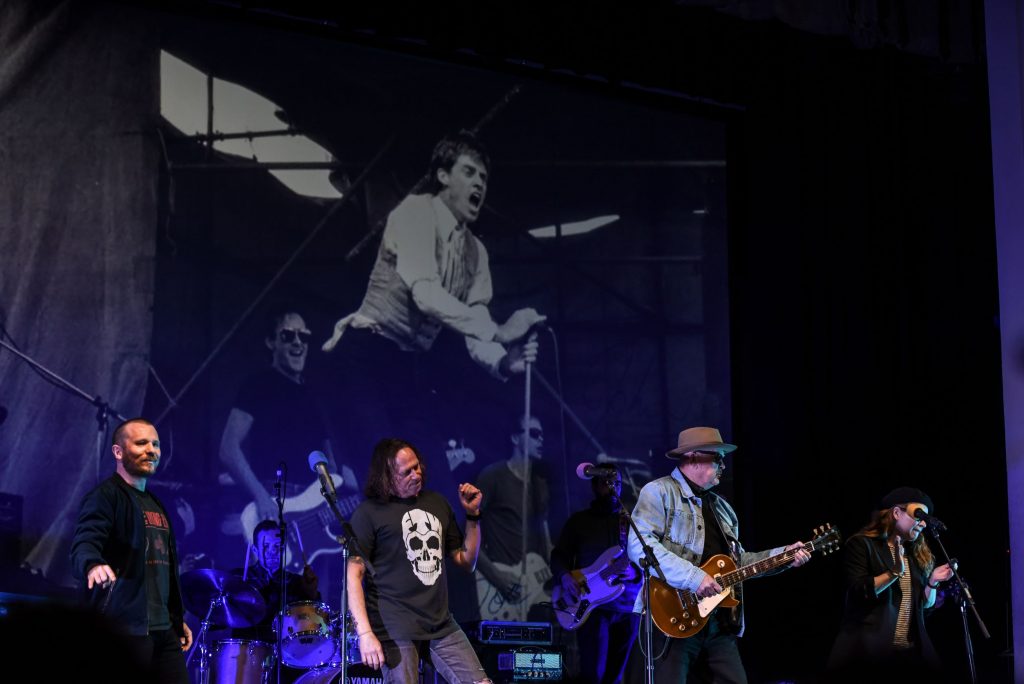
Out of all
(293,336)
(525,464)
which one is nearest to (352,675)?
(525,464)

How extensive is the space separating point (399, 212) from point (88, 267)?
2.43 m

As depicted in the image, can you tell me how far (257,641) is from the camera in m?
8.04

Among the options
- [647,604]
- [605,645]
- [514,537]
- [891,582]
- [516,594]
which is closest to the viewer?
[647,604]

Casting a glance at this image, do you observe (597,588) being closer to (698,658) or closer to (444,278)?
(698,658)

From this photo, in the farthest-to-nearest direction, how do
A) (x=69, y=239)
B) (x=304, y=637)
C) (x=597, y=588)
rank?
(x=597, y=588), (x=69, y=239), (x=304, y=637)

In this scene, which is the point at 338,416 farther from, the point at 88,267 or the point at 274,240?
the point at 88,267

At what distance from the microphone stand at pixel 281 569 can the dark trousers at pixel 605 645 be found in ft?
7.54

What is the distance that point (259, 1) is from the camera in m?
8.74

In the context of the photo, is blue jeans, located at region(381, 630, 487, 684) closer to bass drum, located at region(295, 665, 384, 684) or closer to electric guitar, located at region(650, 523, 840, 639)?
electric guitar, located at region(650, 523, 840, 639)

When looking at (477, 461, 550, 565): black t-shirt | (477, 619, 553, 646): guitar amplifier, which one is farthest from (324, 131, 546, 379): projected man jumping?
(477, 619, 553, 646): guitar amplifier

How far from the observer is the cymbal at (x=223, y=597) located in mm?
7875

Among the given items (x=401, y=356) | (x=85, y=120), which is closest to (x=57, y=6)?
(x=85, y=120)

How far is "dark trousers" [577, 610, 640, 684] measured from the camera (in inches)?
343

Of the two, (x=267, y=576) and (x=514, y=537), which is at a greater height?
(x=514, y=537)
